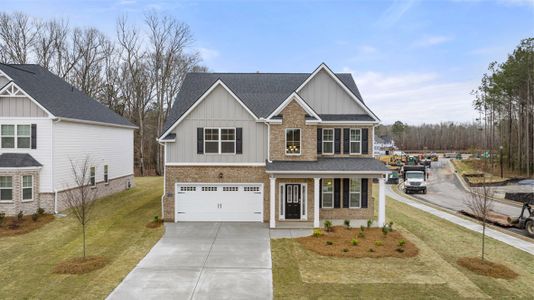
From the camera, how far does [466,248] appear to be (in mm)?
15305

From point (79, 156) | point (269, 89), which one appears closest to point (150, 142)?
point (79, 156)

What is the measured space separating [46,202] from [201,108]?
415 inches

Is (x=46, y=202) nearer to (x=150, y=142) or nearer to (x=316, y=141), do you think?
(x=316, y=141)

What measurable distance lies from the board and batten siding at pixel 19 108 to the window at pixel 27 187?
3544mm

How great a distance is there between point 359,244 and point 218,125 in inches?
379

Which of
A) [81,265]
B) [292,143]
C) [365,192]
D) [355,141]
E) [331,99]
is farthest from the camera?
[331,99]

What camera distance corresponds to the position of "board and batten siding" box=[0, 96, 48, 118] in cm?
2009

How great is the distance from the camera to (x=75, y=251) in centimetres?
1441

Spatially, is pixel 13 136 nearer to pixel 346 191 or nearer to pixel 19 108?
pixel 19 108

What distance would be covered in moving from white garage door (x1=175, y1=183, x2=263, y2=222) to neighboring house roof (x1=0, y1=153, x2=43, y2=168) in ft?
27.7

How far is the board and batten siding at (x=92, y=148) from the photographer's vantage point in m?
21.0

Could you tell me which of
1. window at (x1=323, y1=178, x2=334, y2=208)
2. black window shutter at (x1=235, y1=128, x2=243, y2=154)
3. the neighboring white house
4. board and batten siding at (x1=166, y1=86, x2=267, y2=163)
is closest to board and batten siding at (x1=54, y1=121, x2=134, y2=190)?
the neighboring white house

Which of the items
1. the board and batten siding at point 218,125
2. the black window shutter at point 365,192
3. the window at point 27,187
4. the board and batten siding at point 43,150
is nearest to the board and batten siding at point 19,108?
the board and batten siding at point 43,150

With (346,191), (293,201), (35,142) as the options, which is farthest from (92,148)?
(346,191)
